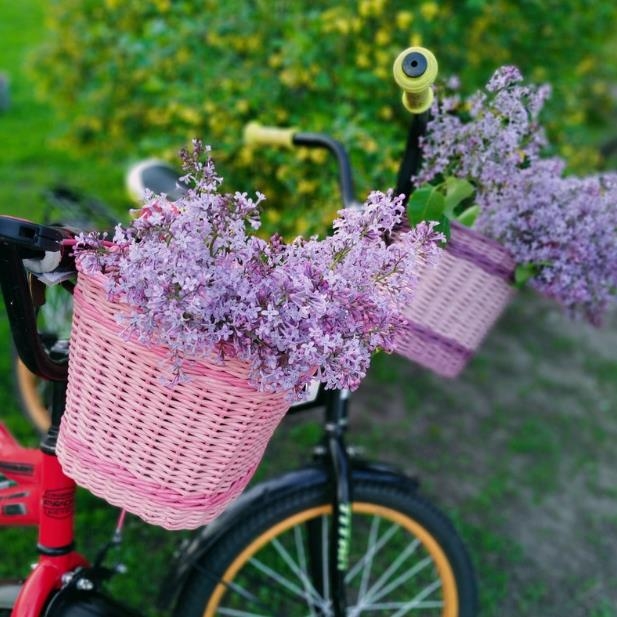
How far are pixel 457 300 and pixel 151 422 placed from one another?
74 centimetres

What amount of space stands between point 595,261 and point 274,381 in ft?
2.70

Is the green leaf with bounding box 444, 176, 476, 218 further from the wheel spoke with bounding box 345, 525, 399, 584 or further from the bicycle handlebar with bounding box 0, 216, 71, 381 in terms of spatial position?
the wheel spoke with bounding box 345, 525, 399, 584

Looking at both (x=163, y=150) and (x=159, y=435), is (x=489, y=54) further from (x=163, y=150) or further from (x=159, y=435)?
(x=159, y=435)

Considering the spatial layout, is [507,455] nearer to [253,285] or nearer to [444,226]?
[444,226]

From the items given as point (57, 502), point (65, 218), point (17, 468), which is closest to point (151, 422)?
point (57, 502)

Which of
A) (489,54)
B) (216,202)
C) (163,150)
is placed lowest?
(163,150)

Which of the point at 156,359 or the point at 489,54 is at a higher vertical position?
the point at 489,54

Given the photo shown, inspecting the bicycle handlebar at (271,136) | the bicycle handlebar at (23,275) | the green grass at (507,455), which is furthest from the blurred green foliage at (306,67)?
the bicycle handlebar at (23,275)

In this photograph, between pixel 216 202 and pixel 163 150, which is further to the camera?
pixel 163 150

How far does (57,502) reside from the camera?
1.63 m

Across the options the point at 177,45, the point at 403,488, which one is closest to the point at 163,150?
the point at 177,45

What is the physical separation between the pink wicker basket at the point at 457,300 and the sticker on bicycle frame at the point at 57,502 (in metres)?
0.78

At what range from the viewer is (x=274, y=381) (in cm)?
113

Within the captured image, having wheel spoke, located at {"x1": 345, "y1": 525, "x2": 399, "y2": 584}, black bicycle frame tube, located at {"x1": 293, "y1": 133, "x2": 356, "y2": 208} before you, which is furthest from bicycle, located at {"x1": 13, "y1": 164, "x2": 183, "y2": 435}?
wheel spoke, located at {"x1": 345, "y1": 525, "x2": 399, "y2": 584}
